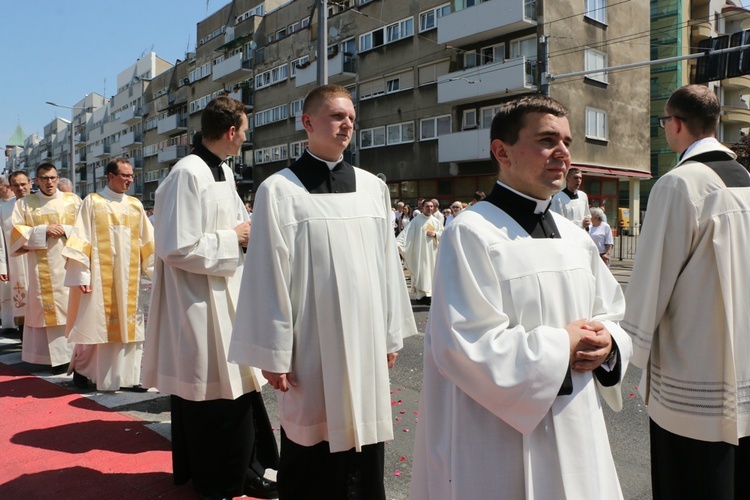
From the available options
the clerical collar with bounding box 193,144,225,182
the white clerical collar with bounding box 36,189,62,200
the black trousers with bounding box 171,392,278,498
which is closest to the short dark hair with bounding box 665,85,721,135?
Result: the clerical collar with bounding box 193,144,225,182

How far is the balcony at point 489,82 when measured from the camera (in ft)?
85.0

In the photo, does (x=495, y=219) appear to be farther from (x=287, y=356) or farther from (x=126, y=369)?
(x=126, y=369)

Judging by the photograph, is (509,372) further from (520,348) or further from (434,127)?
(434,127)

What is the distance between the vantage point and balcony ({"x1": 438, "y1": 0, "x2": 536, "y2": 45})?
26203mm

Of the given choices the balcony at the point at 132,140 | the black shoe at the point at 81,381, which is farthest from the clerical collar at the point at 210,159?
the balcony at the point at 132,140

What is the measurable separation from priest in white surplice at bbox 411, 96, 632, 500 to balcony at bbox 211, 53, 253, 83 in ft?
151

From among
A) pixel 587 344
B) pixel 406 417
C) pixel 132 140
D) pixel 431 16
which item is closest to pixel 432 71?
pixel 431 16

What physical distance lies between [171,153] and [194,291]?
58.2m

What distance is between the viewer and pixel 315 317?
3021 mm

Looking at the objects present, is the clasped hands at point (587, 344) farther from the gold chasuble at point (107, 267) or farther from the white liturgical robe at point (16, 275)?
the white liturgical robe at point (16, 275)

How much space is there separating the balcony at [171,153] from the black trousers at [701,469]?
57.6m

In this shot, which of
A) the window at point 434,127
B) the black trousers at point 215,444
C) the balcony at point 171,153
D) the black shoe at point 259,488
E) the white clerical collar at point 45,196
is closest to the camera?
the black trousers at point 215,444

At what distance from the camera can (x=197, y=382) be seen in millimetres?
3619

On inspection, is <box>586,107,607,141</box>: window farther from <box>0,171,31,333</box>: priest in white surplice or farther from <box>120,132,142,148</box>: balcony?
<box>120,132,142,148</box>: balcony
